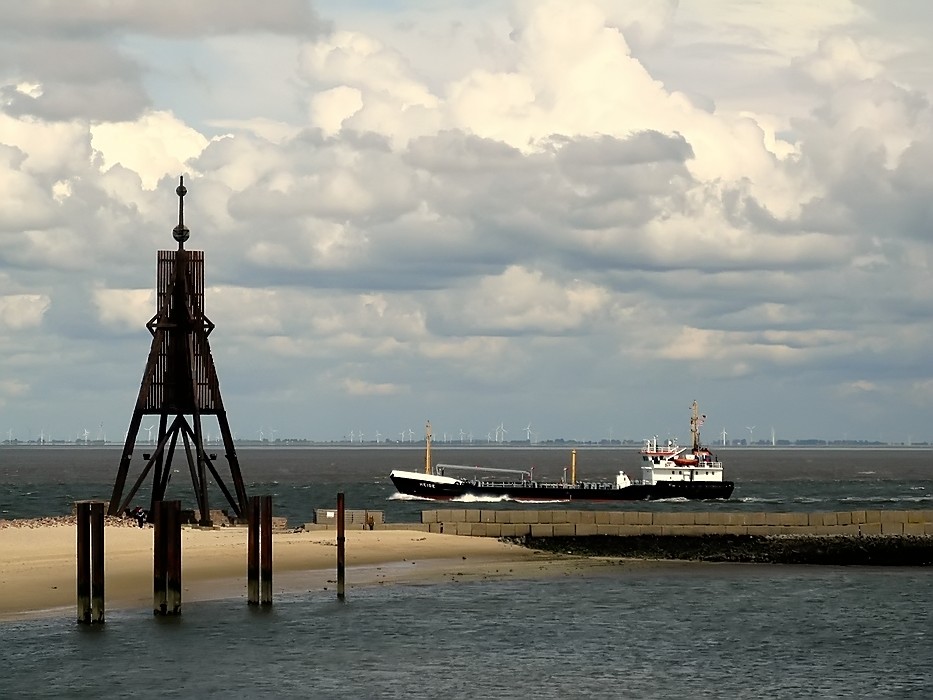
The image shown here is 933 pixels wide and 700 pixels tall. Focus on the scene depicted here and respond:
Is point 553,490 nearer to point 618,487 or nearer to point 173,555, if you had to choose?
point 618,487

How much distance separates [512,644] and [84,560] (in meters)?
11.0

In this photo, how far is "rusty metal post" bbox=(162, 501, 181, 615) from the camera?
122ft

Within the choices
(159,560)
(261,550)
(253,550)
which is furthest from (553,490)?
(159,560)

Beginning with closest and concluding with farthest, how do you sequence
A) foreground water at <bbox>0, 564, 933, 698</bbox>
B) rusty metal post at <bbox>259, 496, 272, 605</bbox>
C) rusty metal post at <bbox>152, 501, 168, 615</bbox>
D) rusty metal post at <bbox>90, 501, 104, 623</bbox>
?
foreground water at <bbox>0, 564, 933, 698</bbox>
rusty metal post at <bbox>90, 501, 104, 623</bbox>
rusty metal post at <bbox>152, 501, 168, 615</bbox>
rusty metal post at <bbox>259, 496, 272, 605</bbox>

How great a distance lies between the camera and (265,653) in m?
36.3

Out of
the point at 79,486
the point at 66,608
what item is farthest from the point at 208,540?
the point at 79,486

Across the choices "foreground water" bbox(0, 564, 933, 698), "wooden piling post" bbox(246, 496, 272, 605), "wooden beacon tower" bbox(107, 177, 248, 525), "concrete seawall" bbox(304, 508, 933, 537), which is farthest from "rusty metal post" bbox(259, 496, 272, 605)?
"concrete seawall" bbox(304, 508, 933, 537)

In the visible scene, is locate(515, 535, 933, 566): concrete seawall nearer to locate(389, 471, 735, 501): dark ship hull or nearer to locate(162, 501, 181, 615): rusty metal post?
locate(162, 501, 181, 615): rusty metal post

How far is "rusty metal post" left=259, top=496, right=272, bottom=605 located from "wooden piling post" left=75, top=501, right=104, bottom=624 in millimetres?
4677

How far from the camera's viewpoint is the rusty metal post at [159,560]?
37.2 m

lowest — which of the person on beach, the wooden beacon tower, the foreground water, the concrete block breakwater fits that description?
the foreground water

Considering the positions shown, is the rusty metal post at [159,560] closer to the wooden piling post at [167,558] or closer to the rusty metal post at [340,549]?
the wooden piling post at [167,558]

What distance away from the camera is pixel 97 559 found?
122ft

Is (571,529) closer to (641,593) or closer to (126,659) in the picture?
(641,593)
